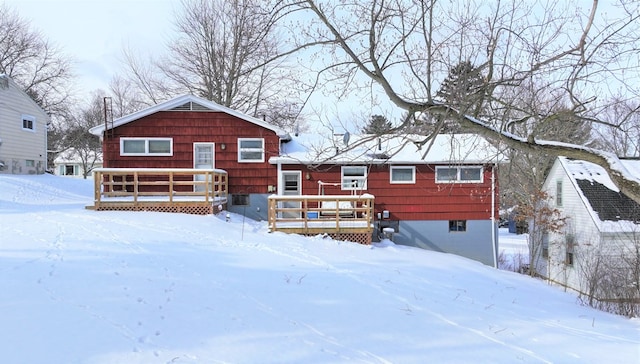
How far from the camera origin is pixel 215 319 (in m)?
3.92

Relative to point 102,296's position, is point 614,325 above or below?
below

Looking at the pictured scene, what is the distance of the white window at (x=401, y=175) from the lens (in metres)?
13.4

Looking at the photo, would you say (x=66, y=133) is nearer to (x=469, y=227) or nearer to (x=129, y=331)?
(x=469, y=227)

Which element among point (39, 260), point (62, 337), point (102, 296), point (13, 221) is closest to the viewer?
point (62, 337)

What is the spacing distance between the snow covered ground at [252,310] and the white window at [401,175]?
223 inches

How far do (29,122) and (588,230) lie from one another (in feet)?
80.0

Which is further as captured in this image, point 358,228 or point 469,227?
point 469,227

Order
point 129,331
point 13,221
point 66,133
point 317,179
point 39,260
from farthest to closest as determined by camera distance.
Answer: point 66,133, point 317,179, point 13,221, point 39,260, point 129,331

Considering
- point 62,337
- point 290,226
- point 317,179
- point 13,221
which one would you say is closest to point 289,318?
point 62,337

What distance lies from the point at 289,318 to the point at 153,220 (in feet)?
22.1

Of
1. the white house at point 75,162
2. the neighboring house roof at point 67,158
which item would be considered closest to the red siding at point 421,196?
the white house at point 75,162

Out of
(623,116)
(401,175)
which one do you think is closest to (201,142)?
(401,175)

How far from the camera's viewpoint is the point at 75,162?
43.0m

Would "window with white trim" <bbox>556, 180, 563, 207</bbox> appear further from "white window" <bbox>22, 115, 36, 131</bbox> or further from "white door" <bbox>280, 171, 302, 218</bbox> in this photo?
"white window" <bbox>22, 115, 36, 131</bbox>
